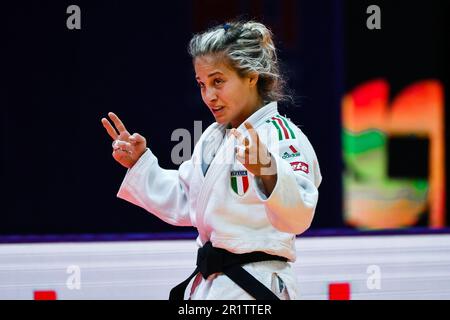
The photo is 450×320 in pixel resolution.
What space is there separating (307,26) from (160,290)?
1.59 meters

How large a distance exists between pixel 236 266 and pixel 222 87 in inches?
25.3

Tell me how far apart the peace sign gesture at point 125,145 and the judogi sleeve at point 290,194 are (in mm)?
676

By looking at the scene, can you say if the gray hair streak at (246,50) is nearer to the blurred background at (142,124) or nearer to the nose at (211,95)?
the nose at (211,95)

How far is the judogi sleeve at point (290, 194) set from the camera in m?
2.26

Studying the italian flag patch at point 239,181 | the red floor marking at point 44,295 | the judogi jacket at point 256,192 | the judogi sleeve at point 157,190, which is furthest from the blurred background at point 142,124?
the italian flag patch at point 239,181

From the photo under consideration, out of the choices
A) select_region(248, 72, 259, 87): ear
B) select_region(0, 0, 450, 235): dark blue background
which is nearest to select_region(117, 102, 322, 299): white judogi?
select_region(248, 72, 259, 87): ear

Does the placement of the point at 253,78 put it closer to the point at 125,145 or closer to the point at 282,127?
the point at 282,127

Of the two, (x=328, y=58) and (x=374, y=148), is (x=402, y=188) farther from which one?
(x=328, y=58)

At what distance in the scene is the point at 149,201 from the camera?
2912mm

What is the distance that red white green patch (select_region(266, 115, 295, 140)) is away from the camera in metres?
2.54

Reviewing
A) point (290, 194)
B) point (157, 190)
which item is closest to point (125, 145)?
point (157, 190)

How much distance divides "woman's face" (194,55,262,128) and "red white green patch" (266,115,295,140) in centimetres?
13

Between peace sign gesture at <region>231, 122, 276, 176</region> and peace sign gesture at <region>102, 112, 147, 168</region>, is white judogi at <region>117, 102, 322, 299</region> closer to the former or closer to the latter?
peace sign gesture at <region>231, 122, 276, 176</region>

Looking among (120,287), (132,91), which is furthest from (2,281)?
(132,91)
